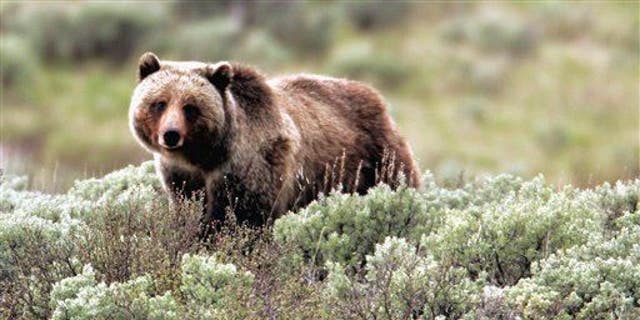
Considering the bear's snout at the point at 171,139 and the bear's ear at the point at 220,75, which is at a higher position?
the bear's ear at the point at 220,75

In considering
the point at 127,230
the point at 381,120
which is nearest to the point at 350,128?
the point at 381,120

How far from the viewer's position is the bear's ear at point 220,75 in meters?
8.15

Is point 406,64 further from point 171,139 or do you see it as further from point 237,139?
point 171,139

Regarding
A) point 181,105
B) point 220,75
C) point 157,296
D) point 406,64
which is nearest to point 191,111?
point 181,105

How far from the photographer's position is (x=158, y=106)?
798 centimetres

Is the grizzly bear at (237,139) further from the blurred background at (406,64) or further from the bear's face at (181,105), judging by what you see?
the blurred background at (406,64)

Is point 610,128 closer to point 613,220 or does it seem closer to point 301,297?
point 613,220

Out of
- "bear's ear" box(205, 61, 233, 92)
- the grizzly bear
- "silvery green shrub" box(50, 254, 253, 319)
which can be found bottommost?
"silvery green shrub" box(50, 254, 253, 319)

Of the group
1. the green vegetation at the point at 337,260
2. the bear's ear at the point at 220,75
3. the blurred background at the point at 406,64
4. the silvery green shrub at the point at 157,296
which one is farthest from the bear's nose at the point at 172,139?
the blurred background at the point at 406,64

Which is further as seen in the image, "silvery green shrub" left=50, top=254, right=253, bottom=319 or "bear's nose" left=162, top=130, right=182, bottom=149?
"bear's nose" left=162, top=130, right=182, bottom=149

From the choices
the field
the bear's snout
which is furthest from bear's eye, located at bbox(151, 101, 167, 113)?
the field

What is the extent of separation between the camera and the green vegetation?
6207 mm

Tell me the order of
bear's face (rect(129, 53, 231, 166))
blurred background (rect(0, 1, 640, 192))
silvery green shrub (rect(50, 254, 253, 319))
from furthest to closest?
blurred background (rect(0, 1, 640, 192)), bear's face (rect(129, 53, 231, 166)), silvery green shrub (rect(50, 254, 253, 319))

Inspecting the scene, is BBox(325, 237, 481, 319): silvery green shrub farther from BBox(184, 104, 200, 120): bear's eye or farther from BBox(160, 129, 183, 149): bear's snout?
BBox(184, 104, 200, 120): bear's eye
